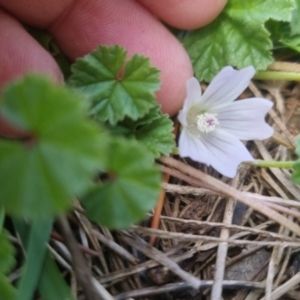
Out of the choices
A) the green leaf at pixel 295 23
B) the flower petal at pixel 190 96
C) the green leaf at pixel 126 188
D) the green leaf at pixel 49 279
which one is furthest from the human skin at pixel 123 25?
the green leaf at pixel 126 188

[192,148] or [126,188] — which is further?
[192,148]

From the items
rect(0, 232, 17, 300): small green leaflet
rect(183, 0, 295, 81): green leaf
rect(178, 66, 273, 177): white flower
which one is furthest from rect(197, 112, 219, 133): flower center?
rect(0, 232, 17, 300): small green leaflet

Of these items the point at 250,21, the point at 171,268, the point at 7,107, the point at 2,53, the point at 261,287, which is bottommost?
the point at 261,287

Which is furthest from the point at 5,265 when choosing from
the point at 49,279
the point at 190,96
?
the point at 190,96

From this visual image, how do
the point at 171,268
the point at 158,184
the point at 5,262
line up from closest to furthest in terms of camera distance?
the point at 158,184 → the point at 5,262 → the point at 171,268

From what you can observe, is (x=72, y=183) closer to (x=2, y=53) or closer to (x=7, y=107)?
(x=7, y=107)

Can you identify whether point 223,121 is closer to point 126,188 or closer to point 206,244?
point 206,244

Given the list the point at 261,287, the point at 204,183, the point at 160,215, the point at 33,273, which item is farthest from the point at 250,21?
the point at 33,273

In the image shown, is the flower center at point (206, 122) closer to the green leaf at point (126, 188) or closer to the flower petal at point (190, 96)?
the flower petal at point (190, 96)
